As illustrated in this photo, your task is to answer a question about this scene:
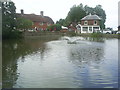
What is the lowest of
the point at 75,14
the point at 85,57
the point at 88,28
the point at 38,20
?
the point at 85,57

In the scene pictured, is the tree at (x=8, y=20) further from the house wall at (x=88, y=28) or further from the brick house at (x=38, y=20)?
the brick house at (x=38, y=20)

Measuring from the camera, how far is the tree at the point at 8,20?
149 feet

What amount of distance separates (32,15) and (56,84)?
82938mm

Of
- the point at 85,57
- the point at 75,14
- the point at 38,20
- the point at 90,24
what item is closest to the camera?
the point at 85,57

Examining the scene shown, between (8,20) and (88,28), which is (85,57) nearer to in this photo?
(8,20)

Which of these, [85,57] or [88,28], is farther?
[88,28]

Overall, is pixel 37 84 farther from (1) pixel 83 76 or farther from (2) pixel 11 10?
(2) pixel 11 10

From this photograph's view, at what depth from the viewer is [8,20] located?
1869 inches

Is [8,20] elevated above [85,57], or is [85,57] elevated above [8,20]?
[8,20]

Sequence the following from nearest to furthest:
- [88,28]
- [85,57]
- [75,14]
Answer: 1. [85,57]
2. [88,28]
3. [75,14]

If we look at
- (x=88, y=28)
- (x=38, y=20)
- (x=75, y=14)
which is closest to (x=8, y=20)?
(x=88, y=28)

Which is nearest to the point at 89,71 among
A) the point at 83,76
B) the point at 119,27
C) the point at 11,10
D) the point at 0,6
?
the point at 83,76

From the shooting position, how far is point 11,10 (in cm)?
5019

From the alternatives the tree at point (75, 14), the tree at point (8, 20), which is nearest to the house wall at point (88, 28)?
the tree at point (75, 14)
